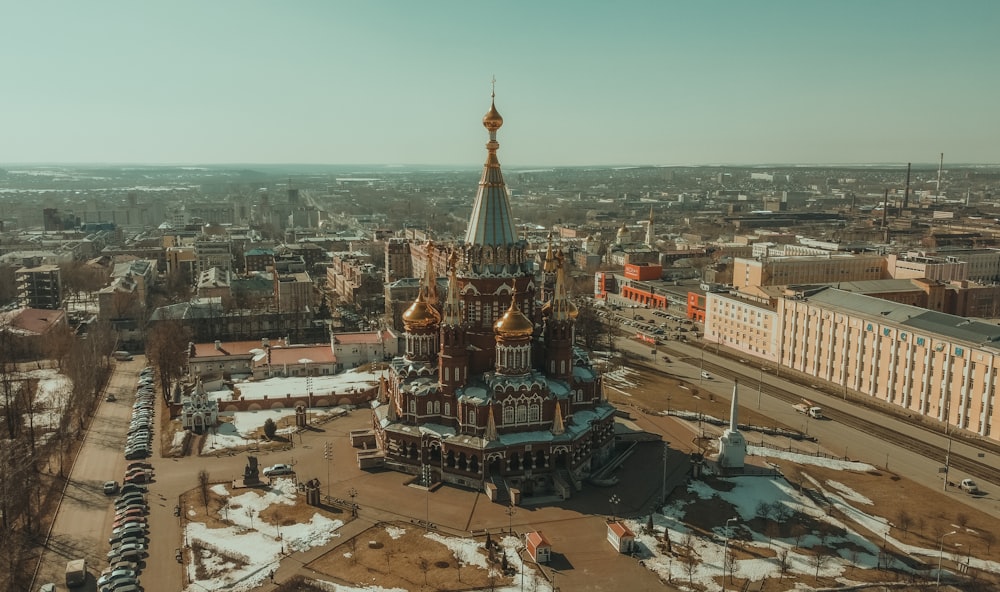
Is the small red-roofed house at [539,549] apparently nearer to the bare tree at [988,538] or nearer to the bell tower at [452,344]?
the bell tower at [452,344]

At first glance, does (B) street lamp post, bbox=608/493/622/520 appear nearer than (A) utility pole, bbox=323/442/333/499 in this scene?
Yes

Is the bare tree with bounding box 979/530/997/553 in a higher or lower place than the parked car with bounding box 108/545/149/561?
lower

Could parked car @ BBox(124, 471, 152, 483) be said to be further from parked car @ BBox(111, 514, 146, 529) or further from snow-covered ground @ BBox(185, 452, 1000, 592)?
parked car @ BBox(111, 514, 146, 529)

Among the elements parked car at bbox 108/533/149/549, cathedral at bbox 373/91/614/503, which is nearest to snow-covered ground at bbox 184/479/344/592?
parked car at bbox 108/533/149/549

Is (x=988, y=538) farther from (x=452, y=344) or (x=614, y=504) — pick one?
(x=452, y=344)

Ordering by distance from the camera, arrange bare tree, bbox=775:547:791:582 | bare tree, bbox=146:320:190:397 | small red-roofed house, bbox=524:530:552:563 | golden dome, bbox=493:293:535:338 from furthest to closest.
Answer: bare tree, bbox=146:320:190:397
golden dome, bbox=493:293:535:338
small red-roofed house, bbox=524:530:552:563
bare tree, bbox=775:547:791:582

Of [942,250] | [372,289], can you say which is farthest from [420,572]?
[942,250]

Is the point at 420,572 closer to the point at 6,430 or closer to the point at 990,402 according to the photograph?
the point at 6,430
